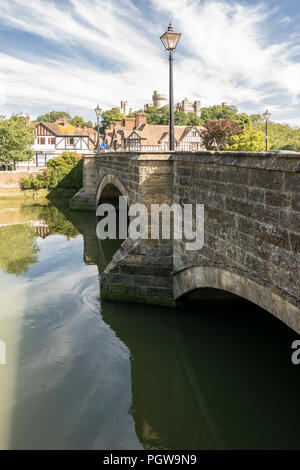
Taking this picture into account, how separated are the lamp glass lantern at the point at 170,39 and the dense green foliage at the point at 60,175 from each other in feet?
89.7

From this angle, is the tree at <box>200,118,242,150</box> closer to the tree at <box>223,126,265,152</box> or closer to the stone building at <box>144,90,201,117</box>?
the tree at <box>223,126,265,152</box>

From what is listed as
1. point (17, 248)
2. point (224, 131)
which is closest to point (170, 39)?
point (17, 248)

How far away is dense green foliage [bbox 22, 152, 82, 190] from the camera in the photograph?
118 feet

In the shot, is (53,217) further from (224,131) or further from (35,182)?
(224,131)

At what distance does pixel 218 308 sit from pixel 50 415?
200 inches

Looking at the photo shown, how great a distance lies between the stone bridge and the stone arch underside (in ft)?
0.04

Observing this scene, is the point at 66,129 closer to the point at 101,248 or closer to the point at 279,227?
the point at 101,248

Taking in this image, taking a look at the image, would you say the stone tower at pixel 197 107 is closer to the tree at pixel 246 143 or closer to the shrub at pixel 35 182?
the tree at pixel 246 143

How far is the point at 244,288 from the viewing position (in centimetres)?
637

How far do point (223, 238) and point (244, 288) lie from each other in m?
1.04

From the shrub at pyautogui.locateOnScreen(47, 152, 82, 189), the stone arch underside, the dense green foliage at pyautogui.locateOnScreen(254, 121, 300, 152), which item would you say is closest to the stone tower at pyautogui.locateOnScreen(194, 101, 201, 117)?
the dense green foliage at pyautogui.locateOnScreen(254, 121, 300, 152)

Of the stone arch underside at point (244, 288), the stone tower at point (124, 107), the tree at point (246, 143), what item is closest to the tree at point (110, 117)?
the stone tower at point (124, 107)

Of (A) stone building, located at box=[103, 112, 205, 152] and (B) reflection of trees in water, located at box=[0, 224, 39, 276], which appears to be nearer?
(B) reflection of trees in water, located at box=[0, 224, 39, 276]
